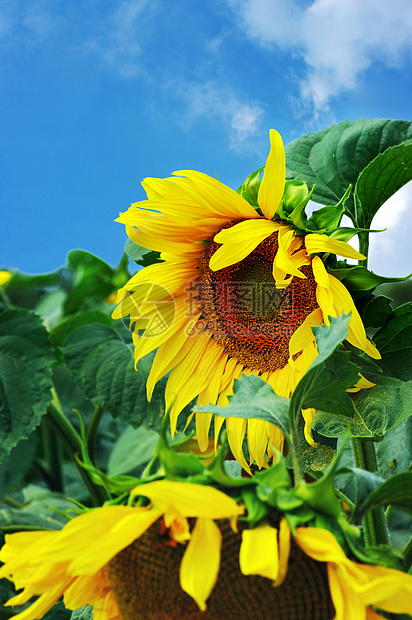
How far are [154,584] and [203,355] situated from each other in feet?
1.07

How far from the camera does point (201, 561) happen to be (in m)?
0.31

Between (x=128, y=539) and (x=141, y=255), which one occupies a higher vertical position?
(x=141, y=255)

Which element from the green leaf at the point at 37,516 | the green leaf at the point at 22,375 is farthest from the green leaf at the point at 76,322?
the green leaf at the point at 37,516

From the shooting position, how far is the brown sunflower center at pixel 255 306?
0.58 meters

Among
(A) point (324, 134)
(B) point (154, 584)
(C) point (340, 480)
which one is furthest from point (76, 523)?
(A) point (324, 134)

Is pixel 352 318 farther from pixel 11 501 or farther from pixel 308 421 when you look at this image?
pixel 11 501

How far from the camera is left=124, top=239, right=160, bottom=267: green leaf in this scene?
0.63 meters

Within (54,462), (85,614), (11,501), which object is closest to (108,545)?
(85,614)

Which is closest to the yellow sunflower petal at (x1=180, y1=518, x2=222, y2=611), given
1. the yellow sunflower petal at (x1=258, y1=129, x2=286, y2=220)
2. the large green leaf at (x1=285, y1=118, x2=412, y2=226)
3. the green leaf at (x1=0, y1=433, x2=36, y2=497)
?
the yellow sunflower petal at (x1=258, y1=129, x2=286, y2=220)

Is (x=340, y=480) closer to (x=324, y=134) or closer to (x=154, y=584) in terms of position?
(x=154, y=584)

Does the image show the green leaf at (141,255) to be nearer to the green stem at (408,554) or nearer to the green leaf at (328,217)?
the green leaf at (328,217)

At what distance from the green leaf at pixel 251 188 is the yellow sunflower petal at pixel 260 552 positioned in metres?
0.34

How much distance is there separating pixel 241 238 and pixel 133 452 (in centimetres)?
52

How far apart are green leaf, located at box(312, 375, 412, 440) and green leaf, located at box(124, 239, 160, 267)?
0.23 metres
